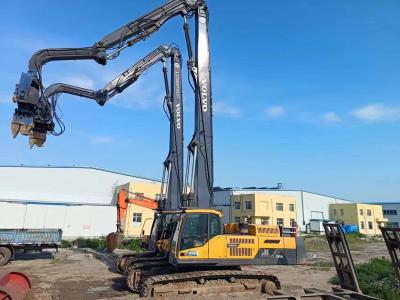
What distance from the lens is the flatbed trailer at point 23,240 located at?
18.6 meters

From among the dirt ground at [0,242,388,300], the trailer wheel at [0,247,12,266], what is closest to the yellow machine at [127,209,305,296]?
the dirt ground at [0,242,388,300]

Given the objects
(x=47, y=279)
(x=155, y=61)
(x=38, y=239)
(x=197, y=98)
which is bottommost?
(x=47, y=279)

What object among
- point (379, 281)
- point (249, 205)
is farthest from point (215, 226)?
point (249, 205)

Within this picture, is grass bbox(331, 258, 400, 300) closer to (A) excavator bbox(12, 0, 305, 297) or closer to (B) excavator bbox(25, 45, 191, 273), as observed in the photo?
(A) excavator bbox(12, 0, 305, 297)

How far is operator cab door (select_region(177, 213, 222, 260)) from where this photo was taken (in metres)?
10.2

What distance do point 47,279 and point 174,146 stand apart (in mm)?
7683

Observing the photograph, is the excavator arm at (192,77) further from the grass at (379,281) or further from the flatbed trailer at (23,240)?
the flatbed trailer at (23,240)

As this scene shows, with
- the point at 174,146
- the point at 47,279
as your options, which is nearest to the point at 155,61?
the point at 174,146

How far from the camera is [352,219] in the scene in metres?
67.3

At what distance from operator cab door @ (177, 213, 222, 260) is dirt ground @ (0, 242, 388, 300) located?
1.55m

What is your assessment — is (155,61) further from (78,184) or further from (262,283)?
(78,184)

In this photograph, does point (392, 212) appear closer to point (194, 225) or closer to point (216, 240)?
point (216, 240)

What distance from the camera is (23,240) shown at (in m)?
19.6

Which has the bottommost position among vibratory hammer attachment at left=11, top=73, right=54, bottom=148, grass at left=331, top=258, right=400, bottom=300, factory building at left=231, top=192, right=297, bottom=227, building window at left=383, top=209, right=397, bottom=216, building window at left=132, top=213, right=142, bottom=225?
grass at left=331, top=258, right=400, bottom=300
